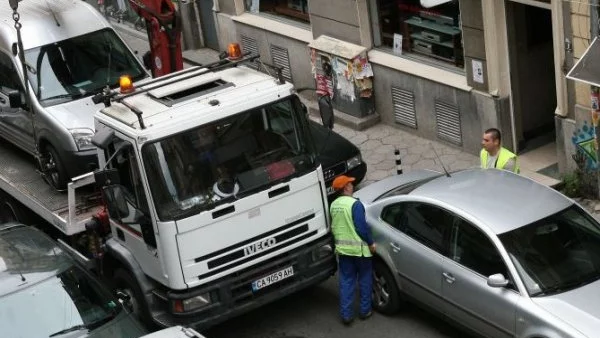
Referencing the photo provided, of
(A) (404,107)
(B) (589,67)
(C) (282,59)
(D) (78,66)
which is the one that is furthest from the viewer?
(C) (282,59)

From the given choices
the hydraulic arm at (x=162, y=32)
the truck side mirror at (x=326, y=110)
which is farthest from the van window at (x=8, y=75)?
the truck side mirror at (x=326, y=110)

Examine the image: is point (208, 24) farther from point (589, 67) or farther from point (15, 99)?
point (589, 67)

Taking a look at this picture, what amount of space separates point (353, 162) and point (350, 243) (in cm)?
289

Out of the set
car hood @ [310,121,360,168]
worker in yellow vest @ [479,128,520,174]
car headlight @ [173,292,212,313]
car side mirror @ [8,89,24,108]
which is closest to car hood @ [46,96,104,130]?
car side mirror @ [8,89,24,108]

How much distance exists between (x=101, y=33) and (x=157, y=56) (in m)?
1.45

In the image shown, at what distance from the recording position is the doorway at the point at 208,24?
20.7m

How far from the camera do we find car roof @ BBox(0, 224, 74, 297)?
1005cm

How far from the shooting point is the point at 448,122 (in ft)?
49.5

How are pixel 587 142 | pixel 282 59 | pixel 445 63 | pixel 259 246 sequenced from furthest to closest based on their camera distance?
pixel 282 59
pixel 445 63
pixel 587 142
pixel 259 246

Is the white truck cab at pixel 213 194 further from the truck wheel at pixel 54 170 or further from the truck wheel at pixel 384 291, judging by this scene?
the truck wheel at pixel 54 170

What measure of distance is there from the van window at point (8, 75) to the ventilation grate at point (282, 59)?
17.3 ft

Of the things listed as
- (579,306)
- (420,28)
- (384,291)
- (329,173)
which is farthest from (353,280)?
(420,28)

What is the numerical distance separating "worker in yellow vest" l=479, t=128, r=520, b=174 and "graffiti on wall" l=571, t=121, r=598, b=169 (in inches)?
68.4

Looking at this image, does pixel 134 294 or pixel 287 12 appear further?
pixel 287 12
